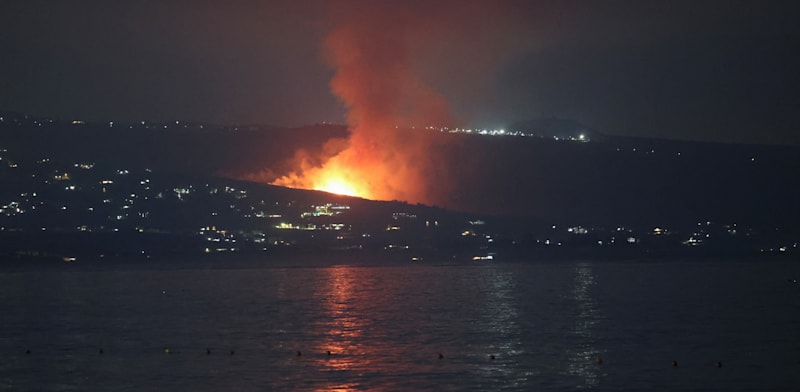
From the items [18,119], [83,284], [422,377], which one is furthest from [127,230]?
[422,377]

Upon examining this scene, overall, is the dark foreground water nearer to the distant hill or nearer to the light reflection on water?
the light reflection on water

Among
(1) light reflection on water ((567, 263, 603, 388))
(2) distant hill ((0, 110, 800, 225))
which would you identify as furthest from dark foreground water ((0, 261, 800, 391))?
(2) distant hill ((0, 110, 800, 225))

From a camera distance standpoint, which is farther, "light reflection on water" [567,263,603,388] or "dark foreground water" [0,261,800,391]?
"light reflection on water" [567,263,603,388]

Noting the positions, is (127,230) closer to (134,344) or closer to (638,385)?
(134,344)

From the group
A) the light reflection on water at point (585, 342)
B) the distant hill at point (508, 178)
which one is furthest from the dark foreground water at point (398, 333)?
the distant hill at point (508, 178)

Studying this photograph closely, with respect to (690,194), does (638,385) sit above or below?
below

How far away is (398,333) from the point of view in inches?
1828

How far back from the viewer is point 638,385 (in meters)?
32.8

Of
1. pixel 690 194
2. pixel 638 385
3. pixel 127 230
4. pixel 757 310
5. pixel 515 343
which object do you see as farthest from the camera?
pixel 690 194

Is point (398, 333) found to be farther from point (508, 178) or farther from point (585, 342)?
point (508, 178)

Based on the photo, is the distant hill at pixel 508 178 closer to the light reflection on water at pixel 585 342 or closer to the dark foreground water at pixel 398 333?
the dark foreground water at pixel 398 333

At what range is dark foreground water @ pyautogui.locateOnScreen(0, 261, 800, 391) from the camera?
34312mm

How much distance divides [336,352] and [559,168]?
160 m

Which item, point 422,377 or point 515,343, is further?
point 515,343
